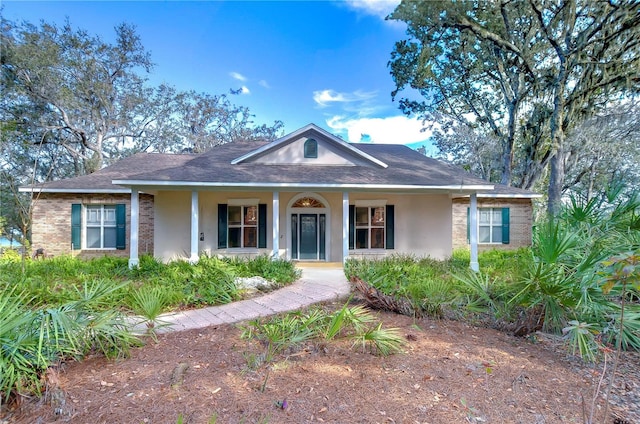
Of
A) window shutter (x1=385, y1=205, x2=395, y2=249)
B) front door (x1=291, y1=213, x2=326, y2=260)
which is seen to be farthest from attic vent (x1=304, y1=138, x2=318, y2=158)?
window shutter (x1=385, y1=205, x2=395, y2=249)

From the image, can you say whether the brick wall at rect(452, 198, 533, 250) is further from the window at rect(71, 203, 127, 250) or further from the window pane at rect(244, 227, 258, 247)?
the window at rect(71, 203, 127, 250)

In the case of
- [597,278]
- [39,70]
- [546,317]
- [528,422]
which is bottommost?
[528,422]

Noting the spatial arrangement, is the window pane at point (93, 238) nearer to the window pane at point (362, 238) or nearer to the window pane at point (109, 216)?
the window pane at point (109, 216)

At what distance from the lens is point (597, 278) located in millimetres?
3664

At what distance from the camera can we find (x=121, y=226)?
1205cm

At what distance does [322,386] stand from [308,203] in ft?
29.4

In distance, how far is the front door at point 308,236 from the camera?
462 inches

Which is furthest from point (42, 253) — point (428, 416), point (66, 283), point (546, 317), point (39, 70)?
point (546, 317)

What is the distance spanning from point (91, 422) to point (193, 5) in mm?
13381

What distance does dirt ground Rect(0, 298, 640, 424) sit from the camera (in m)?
2.66

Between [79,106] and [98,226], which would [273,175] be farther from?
[79,106]

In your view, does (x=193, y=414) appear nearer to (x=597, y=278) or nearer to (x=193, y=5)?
(x=597, y=278)

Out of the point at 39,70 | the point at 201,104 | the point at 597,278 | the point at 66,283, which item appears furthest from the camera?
the point at 201,104

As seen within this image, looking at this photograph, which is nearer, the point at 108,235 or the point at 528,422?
the point at 528,422
